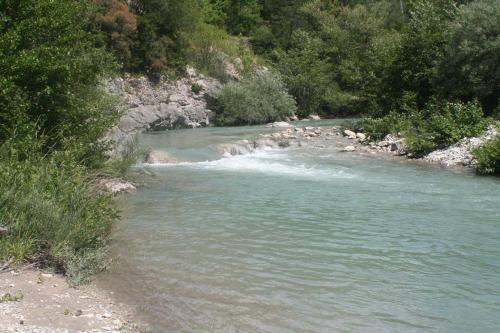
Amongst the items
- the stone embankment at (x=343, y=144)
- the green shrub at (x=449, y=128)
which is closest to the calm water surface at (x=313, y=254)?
the stone embankment at (x=343, y=144)

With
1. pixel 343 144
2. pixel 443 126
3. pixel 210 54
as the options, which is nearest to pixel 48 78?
pixel 443 126

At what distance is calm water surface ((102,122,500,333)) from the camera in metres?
6.70

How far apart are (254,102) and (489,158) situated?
21.6 metres

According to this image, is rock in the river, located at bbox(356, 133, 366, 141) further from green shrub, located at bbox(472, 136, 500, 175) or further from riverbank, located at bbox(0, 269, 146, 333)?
riverbank, located at bbox(0, 269, 146, 333)

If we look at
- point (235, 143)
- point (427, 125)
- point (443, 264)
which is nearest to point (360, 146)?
point (427, 125)

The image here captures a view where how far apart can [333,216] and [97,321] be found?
6806 millimetres

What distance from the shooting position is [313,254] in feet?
29.9

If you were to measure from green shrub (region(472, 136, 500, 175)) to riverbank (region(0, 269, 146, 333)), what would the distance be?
1358 cm

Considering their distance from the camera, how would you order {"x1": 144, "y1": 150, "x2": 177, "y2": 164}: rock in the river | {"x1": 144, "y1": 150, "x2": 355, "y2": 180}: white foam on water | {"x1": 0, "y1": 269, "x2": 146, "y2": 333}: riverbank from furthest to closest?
{"x1": 144, "y1": 150, "x2": 177, "y2": 164}: rock in the river < {"x1": 144, "y1": 150, "x2": 355, "y2": 180}: white foam on water < {"x1": 0, "y1": 269, "x2": 146, "y2": 333}: riverbank

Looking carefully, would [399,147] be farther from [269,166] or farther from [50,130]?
[50,130]

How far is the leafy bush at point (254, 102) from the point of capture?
3688 cm

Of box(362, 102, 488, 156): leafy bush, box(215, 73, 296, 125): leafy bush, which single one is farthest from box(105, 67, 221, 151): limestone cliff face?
box(362, 102, 488, 156): leafy bush

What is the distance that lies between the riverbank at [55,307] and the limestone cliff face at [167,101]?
84.5 ft

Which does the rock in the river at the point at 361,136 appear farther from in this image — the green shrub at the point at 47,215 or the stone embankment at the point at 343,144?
the green shrub at the point at 47,215
